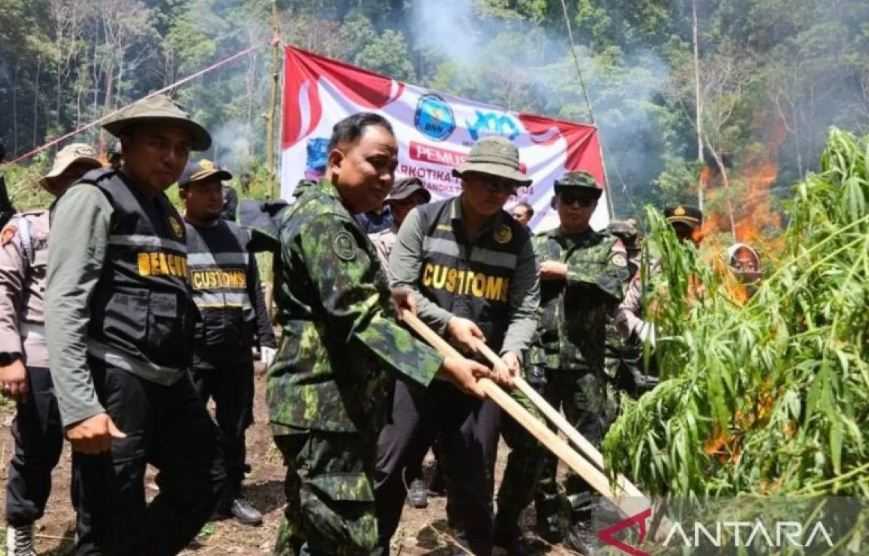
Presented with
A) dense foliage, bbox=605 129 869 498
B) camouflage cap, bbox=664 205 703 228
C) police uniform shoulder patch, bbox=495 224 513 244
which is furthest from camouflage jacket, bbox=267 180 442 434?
camouflage cap, bbox=664 205 703 228

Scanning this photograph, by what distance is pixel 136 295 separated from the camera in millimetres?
2844

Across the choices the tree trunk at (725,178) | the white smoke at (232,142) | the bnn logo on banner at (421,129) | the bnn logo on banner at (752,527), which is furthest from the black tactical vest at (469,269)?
the white smoke at (232,142)

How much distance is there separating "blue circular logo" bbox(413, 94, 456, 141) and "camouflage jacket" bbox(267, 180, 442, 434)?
4537mm

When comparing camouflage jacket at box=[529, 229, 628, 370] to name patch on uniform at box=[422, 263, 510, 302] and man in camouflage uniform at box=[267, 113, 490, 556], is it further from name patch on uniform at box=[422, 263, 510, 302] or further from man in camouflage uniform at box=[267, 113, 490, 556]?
man in camouflage uniform at box=[267, 113, 490, 556]

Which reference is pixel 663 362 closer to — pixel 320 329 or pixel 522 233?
pixel 320 329

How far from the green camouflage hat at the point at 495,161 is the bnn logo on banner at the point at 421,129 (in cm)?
240

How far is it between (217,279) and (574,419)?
6.70ft

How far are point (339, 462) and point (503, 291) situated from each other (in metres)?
1.50

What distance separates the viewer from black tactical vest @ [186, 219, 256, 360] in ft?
14.9

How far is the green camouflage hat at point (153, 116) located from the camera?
288 cm

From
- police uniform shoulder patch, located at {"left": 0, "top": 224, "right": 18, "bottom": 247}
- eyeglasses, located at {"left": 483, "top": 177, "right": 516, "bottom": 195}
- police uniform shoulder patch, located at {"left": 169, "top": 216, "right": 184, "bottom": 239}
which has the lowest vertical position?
police uniform shoulder patch, located at {"left": 0, "top": 224, "right": 18, "bottom": 247}

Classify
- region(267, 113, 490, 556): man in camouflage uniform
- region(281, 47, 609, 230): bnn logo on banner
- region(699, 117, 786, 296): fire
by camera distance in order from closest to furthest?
1. region(267, 113, 490, 556): man in camouflage uniform
2. region(281, 47, 609, 230): bnn logo on banner
3. region(699, 117, 786, 296): fire

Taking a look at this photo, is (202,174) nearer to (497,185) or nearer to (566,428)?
(497,185)

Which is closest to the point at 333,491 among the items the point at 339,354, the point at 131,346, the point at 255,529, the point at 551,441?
the point at 339,354
